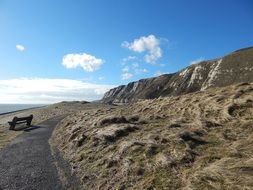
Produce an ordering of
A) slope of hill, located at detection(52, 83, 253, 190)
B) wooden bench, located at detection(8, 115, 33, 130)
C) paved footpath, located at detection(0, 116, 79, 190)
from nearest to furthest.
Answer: slope of hill, located at detection(52, 83, 253, 190) → paved footpath, located at detection(0, 116, 79, 190) → wooden bench, located at detection(8, 115, 33, 130)

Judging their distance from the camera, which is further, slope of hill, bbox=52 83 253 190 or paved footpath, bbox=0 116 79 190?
paved footpath, bbox=0 116 79 190

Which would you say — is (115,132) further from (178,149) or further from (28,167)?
(178,149)

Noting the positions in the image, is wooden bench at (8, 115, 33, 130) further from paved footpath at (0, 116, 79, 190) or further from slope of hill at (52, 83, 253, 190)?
slope of hill at (52, 83, 253, 190)

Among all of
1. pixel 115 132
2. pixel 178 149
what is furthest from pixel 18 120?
pixel 178 149

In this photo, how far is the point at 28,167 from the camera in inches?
777

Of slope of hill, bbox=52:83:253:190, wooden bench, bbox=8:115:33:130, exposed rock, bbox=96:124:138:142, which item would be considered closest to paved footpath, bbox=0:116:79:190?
slope of hill, bbox=52:83:253:190

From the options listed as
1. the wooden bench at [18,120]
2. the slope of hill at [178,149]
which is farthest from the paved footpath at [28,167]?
the wooden bench at [18,120]

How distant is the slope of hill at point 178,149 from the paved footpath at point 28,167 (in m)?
1.33

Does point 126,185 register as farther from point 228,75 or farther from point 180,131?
point 228,75

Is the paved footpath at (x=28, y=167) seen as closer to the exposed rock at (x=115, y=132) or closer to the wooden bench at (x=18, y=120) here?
the exposed rock at (x=115, y=132)

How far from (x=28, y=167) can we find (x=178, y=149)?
29.5 ft

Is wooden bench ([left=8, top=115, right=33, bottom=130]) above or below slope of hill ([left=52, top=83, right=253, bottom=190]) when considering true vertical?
above

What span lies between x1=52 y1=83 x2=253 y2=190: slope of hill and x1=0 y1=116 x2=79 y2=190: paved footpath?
4.37 feet

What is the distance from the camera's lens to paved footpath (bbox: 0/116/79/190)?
1639 centimetres
